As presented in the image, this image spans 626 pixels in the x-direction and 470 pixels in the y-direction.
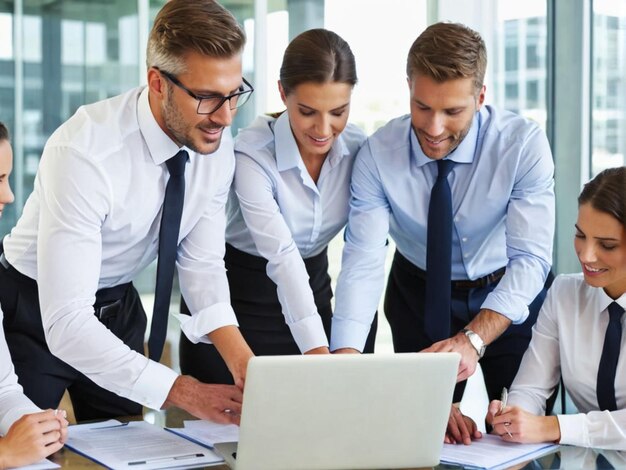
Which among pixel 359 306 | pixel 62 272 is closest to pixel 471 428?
pixel 359 306

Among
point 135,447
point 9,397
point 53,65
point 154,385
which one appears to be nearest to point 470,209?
point 154,385

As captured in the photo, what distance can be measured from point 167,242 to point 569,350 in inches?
41.1

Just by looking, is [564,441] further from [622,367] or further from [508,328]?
[508,328]

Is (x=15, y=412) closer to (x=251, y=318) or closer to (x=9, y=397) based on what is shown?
(x=9, y=397)

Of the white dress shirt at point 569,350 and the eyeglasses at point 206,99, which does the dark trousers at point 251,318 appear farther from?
the eyeglasses at point 206,99

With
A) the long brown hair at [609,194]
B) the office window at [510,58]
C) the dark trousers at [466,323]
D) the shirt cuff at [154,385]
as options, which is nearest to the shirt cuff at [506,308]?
the dark trousers at [466,323]

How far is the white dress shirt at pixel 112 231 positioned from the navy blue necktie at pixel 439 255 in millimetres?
576

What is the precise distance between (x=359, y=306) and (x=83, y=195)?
856mm

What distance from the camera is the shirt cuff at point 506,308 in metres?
2.47

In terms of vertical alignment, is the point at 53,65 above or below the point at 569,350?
above

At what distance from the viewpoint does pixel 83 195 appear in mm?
2111

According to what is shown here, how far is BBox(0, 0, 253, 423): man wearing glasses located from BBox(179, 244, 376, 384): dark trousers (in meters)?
0.35

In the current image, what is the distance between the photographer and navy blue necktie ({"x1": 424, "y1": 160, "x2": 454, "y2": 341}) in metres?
2.60

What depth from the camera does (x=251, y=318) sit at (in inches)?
114
